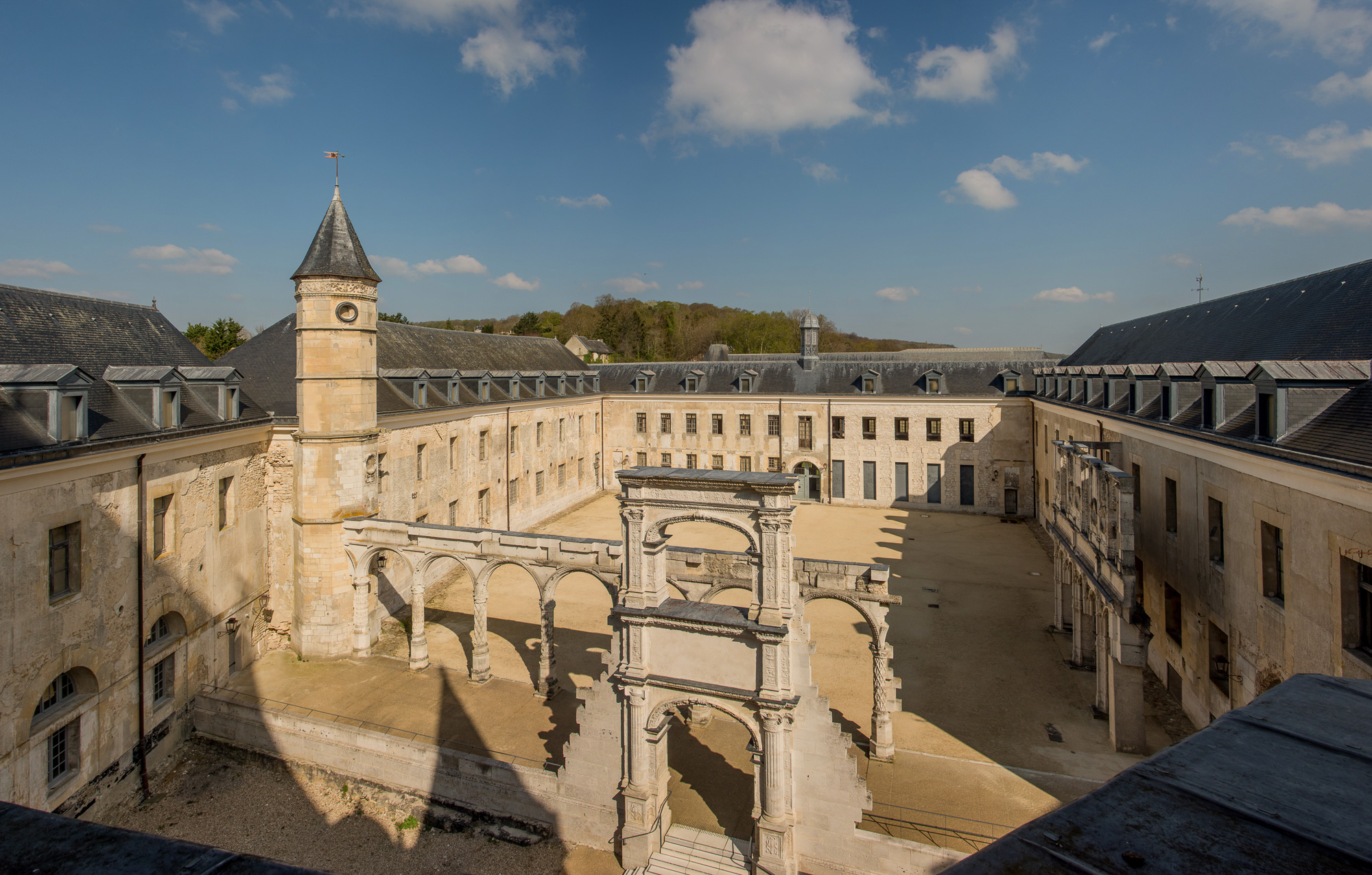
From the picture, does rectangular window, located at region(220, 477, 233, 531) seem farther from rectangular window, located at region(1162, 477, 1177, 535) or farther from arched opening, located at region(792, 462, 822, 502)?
arched opening, located at region(792, 462, 822, 502)

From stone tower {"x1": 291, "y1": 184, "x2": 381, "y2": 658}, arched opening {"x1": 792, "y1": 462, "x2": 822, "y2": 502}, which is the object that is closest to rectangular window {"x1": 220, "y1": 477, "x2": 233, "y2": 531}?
stone tower {"x1": 291, "y1": 184, "x2": 381, "y2": 658}

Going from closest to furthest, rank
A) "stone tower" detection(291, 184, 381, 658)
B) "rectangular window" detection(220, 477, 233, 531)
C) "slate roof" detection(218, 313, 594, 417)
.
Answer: "rectangular window" detection(220, 477, 233, 531) < "stone tower" detection(291, 184, 381, 658) < "slate roof" detection(218, 313, 594, 417)

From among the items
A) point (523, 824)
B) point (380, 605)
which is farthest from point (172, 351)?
point (523, 824)

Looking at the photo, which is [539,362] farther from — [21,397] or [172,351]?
[21,397]

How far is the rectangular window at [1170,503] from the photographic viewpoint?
1680 cm

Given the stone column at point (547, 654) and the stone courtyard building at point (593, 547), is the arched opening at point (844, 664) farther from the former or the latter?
the stone column at point (547, 654)

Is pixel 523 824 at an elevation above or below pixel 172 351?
below

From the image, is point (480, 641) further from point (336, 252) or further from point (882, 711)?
point (336, 252)

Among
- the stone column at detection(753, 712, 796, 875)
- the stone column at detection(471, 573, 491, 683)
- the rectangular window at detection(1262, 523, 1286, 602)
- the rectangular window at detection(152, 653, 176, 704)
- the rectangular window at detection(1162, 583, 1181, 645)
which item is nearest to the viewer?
the stone column at detection(753, 712, 796, 875)

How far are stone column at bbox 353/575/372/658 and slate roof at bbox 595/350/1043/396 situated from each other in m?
25.6

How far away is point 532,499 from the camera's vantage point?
3450 cm

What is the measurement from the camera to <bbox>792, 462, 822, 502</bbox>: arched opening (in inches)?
1587

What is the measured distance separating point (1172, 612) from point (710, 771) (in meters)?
12.4

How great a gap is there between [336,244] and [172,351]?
19.1 ft
